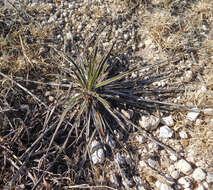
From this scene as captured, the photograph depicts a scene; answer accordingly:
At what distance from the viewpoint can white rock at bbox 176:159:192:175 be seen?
4.22 ft

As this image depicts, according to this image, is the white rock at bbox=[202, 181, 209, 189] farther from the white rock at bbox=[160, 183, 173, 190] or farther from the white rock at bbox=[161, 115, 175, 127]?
the white rock at bbox=[161, 115, 175, 127]

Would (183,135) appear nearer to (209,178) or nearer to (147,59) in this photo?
(209,178)

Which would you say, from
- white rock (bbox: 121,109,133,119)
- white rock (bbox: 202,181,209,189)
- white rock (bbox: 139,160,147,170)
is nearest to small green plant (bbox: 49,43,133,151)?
white rock (bbox: 121,109,133,119)

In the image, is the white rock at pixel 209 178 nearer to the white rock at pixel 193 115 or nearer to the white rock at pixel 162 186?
the white rock at pixel 162 186


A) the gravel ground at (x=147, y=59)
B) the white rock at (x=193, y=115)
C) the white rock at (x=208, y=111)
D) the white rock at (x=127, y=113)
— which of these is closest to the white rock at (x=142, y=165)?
the gravel ground at (x=147, y=59)

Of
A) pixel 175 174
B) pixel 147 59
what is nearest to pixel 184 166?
pixel 175 174

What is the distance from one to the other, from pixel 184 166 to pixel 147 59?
957 millimetres

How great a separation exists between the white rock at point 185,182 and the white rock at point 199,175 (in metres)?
0.04

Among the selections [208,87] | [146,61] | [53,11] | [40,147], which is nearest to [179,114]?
[208,87]

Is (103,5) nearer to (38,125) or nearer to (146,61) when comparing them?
(146,61)

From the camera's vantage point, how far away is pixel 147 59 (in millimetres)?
1778

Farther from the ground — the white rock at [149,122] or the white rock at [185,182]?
the white rock at [149,122]

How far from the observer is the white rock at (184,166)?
1.29 metres

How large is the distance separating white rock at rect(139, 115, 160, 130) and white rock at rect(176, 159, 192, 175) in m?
0.29
